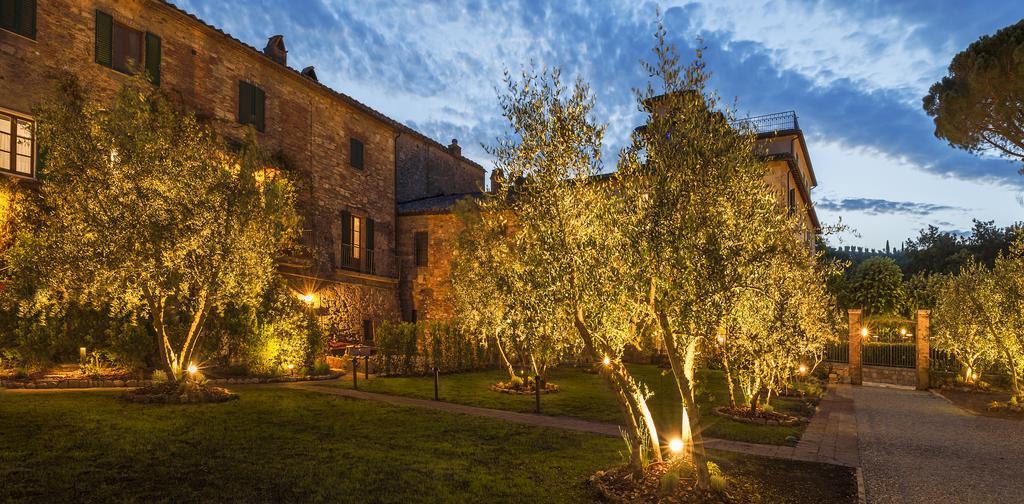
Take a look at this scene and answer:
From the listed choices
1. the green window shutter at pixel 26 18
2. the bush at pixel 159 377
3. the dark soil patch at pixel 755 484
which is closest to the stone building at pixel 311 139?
the green window shutter at pixel 26 18

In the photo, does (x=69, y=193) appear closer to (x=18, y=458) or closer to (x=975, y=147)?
(x=18, y=458)

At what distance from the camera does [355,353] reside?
845 inches

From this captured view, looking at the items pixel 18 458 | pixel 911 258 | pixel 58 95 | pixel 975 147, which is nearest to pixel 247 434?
pixel 18 458

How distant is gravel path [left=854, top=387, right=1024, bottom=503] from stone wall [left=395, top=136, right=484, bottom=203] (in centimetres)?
1936

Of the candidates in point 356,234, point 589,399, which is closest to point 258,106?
point 356,234

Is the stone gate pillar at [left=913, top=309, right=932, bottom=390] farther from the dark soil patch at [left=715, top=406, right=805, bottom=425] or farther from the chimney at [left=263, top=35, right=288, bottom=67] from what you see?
the chimney at [left=263, top=35, right=288, bottom=67]

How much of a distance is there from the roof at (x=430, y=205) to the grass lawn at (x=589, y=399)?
373 inches

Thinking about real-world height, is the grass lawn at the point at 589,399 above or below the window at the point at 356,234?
below

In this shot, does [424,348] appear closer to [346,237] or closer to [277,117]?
[346,237]

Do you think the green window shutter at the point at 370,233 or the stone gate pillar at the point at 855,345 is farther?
the green window shutter at the point at 370,233

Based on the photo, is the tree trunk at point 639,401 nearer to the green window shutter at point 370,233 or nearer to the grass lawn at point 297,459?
the grass lawn at point 297,459

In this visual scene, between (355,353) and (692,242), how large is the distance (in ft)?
56.9

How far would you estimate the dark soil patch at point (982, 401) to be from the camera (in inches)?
594

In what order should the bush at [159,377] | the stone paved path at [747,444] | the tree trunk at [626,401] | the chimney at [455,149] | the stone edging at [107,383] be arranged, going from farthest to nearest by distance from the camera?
1. the chimney at [455,149]
2. the bush at [159,377]
3. the stone edging at [107,383]
4. the stone paved path at [747,444]
5. the tree trunk at [626,401]
